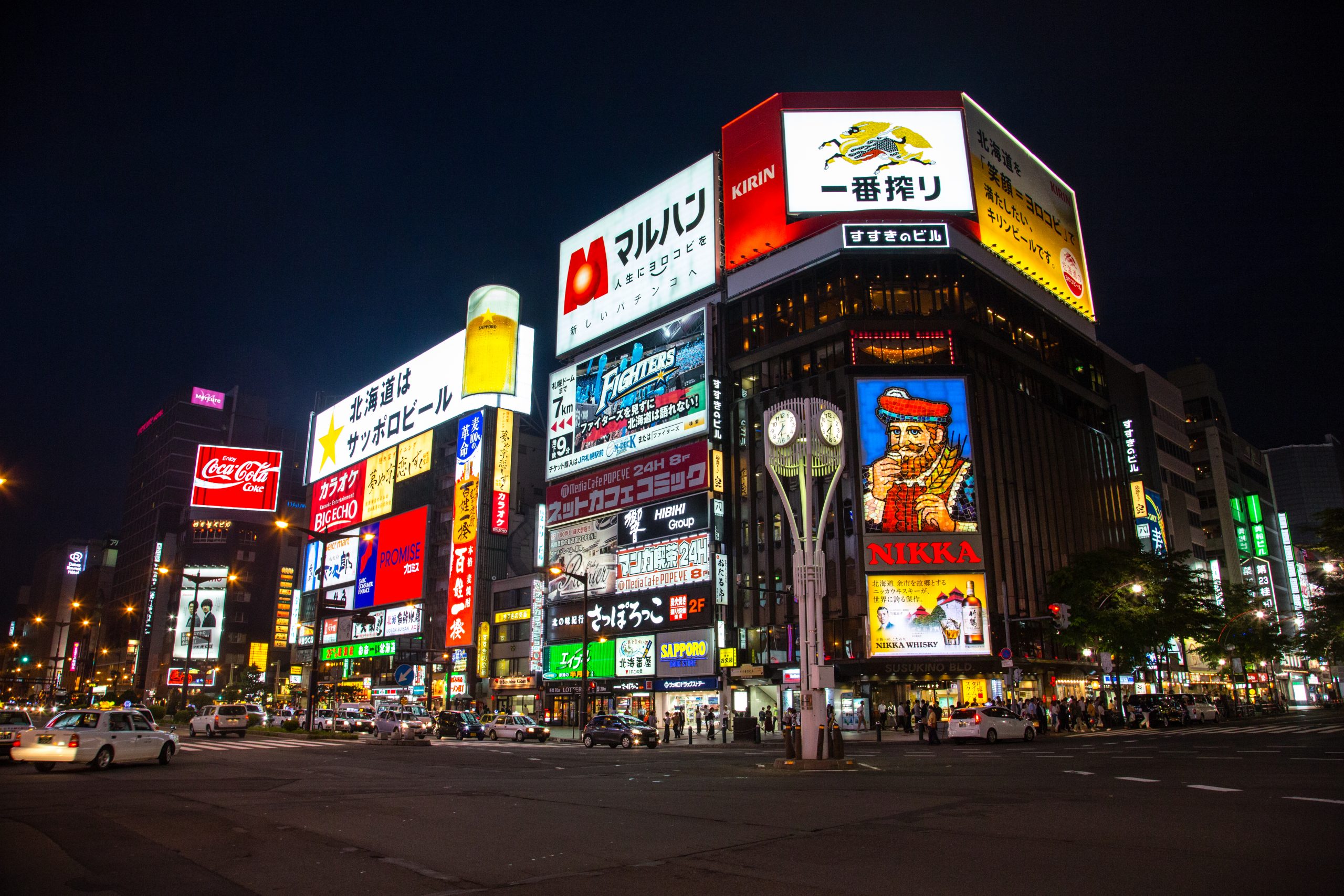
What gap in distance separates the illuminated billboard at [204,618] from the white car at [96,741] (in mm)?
104385

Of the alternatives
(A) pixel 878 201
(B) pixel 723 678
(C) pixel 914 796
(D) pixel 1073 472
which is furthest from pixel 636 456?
(C) pixel 914 796

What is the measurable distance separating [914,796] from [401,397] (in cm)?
7755

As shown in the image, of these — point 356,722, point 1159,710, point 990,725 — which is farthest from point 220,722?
point 1159,710

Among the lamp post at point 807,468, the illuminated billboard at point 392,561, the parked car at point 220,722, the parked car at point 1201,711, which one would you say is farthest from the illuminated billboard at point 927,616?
the illuminated billboard at point 392,561

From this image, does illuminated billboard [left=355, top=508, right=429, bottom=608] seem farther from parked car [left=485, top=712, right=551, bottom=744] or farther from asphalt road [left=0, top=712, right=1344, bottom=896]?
asphalt road [left=0, top=712, right=1344, bottom=896]

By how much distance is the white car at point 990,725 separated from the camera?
33312 millimetres

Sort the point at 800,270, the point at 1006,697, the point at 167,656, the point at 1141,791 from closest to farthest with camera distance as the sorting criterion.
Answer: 1. the point at 1141,791
2. the point at 1006,697
3. the point at 800,270
4. the point at 167,656

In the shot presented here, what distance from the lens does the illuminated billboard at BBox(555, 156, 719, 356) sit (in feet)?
205

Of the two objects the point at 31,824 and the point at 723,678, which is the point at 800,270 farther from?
the point at 31,824

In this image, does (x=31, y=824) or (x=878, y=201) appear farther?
(x=878, y=201)

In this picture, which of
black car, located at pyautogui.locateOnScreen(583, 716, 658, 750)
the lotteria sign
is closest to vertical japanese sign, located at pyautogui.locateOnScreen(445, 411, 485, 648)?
the lotteria sign

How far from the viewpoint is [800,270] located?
204ft

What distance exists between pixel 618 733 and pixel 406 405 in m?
53.2

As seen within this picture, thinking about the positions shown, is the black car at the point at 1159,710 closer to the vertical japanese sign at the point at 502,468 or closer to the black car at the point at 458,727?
the black car at the point at 458,727
